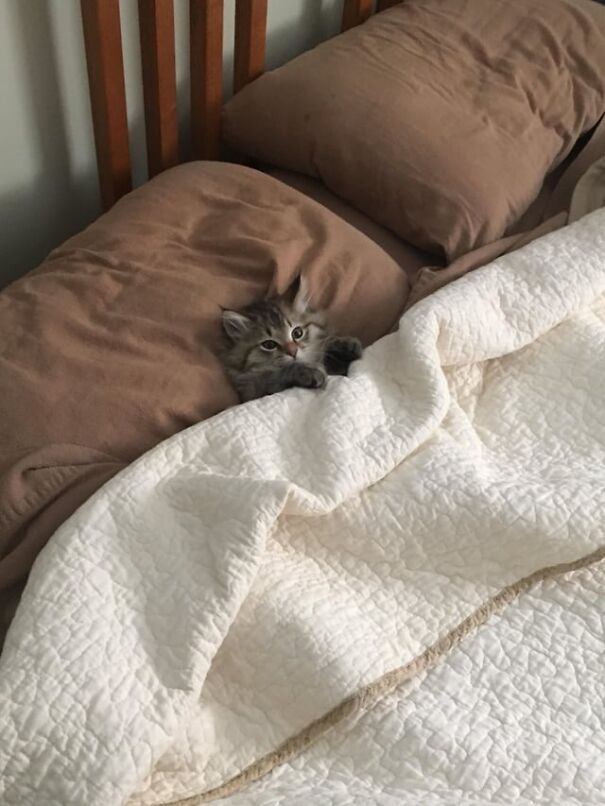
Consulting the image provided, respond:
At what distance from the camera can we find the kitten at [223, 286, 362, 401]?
4.18ft

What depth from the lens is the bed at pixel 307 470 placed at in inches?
36.4

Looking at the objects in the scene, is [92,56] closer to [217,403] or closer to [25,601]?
[217,403]

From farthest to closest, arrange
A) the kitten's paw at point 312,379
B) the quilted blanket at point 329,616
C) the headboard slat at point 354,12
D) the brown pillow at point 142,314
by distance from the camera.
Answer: the headboard slat at point 354,12, the kitten's paw at point 312,379, the brown pillow at point 142,314, the quilted blanket at point 329,616

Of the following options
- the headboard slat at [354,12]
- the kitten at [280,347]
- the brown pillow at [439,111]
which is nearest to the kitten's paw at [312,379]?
the kitten at [280,347]

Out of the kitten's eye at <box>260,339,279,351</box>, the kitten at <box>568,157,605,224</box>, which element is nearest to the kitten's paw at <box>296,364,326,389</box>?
the kitten's eye at <box>260,339,279,351</box>

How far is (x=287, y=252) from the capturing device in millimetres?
1378

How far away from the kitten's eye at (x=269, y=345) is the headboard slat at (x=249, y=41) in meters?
0.60

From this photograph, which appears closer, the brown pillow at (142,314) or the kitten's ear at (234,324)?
the brown pillow at (142,314)

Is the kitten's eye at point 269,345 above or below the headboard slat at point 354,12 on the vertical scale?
below

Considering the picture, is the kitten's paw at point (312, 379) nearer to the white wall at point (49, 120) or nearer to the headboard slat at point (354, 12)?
the white wall at point (49, 120)

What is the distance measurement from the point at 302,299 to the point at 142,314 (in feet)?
0.83

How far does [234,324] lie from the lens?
1.29 m

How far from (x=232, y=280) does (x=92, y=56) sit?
41 cm

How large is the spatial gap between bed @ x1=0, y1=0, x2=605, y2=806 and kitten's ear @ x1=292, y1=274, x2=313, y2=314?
2 centimetres
